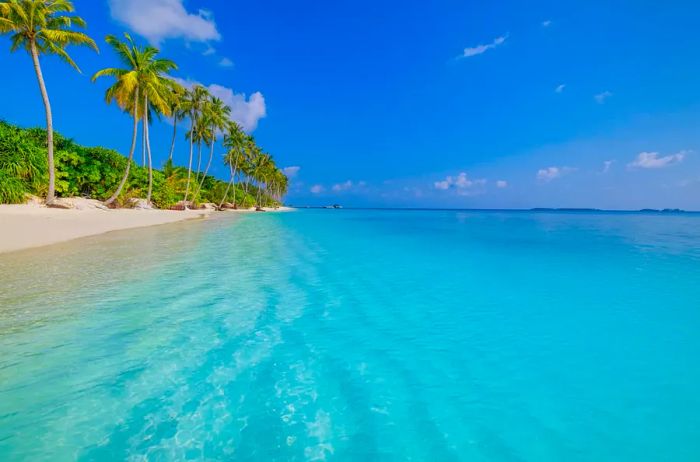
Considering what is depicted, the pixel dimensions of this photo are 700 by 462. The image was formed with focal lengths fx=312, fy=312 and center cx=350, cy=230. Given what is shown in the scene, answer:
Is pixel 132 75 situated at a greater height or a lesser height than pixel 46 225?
greater

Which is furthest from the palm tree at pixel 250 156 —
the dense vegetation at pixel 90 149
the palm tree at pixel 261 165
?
the dense vegetation at pixel 90 149

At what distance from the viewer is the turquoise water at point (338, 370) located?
2740 millimetres

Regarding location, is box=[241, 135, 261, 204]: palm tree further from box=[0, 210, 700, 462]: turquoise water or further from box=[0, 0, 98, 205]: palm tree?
box=[0, 210, 700, 462]: turquoise water

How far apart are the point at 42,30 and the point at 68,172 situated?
10.6 meters

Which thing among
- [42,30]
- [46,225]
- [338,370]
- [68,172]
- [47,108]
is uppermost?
[42,30]

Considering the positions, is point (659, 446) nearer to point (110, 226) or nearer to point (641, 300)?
point (641, 300)

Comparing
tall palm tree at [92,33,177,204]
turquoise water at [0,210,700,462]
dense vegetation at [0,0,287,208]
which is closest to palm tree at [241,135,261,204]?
dense vegetation at [0,0,287,208]

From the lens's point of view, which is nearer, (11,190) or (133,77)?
(11,190)

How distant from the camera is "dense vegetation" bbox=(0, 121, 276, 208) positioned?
18.2 m

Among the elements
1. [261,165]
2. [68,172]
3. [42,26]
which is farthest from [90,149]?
[261,165]

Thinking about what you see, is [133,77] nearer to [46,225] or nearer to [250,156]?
[46,225]

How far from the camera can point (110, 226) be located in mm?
19891

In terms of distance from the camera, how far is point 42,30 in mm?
18328

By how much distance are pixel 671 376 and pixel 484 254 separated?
10.9 meters
